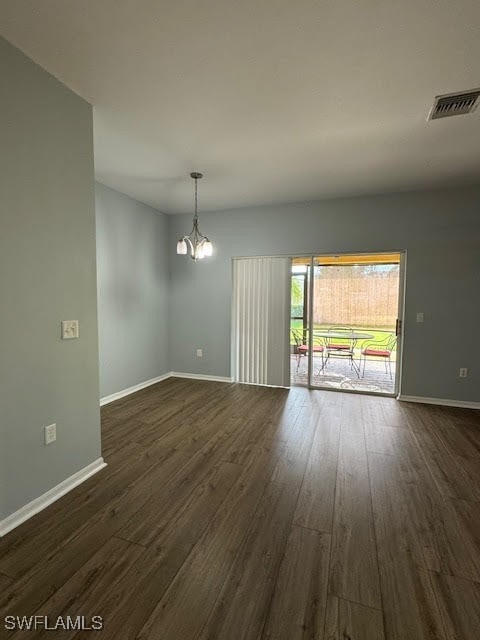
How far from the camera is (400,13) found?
1.49m

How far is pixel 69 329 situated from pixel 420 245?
4170 mm

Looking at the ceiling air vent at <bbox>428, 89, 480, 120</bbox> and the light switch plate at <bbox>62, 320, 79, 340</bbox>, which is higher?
the ceiling air vent at <bbox>428, 89, 480, 120</bbox>

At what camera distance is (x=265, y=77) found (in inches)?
75.6

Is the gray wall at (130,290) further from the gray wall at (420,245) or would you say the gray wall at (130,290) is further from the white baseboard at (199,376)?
the gray wall at (420,245)

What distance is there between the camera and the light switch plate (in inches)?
81.0

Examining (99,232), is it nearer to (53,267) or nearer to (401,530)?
(53,267)

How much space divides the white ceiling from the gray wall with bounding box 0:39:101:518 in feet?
0.92

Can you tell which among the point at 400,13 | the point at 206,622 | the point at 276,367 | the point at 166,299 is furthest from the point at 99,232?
the point at 206,622

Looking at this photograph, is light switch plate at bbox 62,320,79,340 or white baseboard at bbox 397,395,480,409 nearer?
light switch plate at bbox 62,320,79,340

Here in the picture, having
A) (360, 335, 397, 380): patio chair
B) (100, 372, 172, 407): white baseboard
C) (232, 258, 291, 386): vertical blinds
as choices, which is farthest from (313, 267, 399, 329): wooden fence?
(100, 372, 172, 407): white baseboard

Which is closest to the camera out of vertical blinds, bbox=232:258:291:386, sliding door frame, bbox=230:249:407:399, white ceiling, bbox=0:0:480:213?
white ceiling, bbox=0:0:480:213

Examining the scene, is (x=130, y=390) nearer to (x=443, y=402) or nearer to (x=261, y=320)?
(x=261, y=320)

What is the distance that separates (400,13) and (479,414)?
4.00 meters

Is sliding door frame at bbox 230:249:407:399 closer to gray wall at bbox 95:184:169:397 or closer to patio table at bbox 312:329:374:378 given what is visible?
patio table at bbox 312:329:374:378
